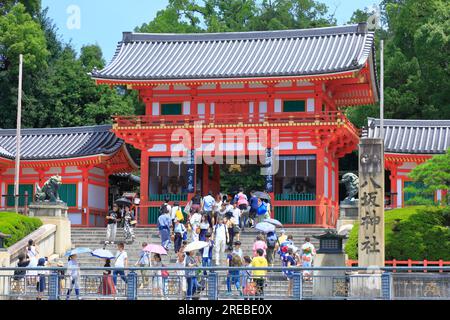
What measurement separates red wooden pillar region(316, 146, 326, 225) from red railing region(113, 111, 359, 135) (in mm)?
1404

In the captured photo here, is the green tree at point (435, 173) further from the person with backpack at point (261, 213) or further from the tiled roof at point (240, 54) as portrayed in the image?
the tiled roof at point (240, 54)

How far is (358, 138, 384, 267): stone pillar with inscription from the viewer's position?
27.7m

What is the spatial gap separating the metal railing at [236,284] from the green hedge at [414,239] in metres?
8.15

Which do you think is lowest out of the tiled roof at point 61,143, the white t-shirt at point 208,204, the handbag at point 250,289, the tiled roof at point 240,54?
the handbag at point 250,289

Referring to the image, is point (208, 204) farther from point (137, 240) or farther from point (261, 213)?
point (137, 240)

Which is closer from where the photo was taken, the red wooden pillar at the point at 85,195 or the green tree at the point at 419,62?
the red wooden pillar at the point at 85,195

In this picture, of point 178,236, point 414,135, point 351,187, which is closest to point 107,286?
point 178,236

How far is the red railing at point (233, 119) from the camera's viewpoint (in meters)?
43.5

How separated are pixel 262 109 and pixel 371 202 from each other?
18272mm

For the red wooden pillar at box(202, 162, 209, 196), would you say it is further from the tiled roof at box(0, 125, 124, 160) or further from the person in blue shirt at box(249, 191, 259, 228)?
the person in blue shirt at box(249, 191, 259, 228)

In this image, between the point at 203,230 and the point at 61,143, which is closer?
the point at 203,230

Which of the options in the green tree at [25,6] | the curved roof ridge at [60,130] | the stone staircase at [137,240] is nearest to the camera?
the stone staircase at [137,240]

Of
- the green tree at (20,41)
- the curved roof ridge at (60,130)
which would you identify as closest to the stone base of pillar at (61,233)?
the curved roof ridge at (60,130)

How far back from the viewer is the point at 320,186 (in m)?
43.2
